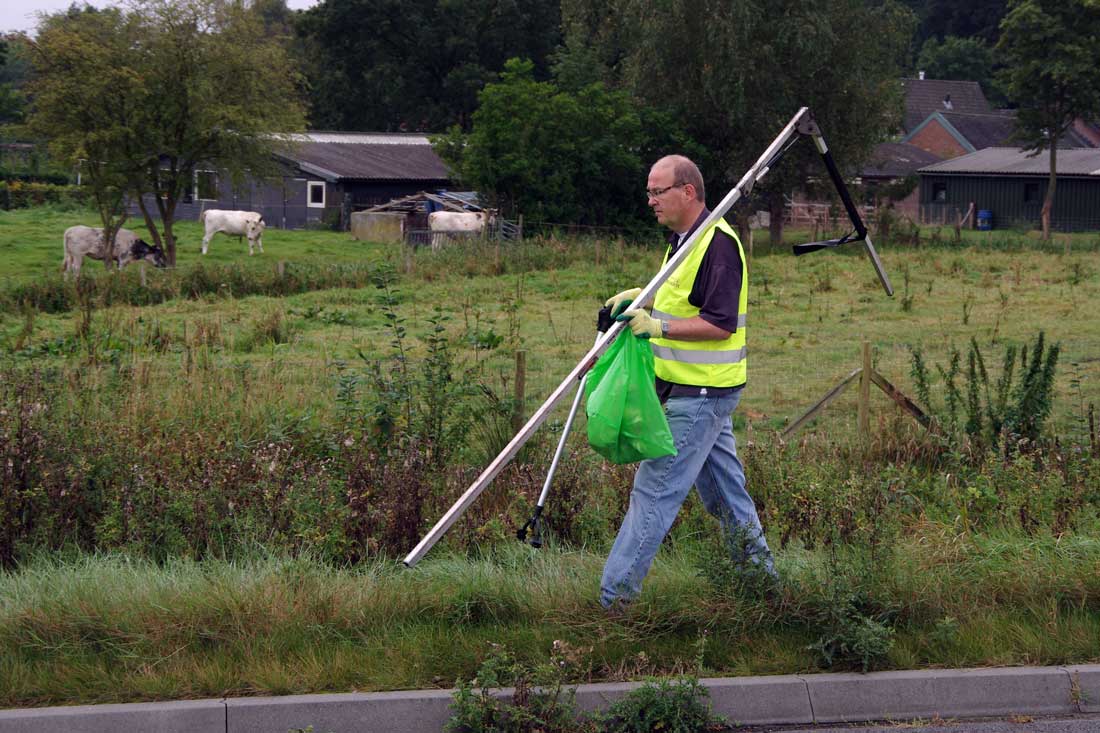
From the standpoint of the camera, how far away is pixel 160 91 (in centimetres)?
2961

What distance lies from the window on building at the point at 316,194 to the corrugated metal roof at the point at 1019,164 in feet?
96.2

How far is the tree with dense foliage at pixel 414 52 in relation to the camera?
66.7 meters

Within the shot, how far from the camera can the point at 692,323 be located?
5.51 metres

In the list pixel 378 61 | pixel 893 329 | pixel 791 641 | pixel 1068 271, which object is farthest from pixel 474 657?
pixel 378 61

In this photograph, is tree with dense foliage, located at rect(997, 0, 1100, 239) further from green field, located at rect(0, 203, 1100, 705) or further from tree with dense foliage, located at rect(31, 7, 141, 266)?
green field, located at rect(0, 203, 1100, 705)

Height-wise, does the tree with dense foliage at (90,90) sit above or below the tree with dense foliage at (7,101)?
below

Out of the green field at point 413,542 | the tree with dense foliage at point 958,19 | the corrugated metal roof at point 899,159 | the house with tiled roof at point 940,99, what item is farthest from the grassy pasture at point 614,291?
the tree with dense foliage at point 958,19

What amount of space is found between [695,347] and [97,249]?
87.2 feet

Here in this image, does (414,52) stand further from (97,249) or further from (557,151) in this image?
(97,249)

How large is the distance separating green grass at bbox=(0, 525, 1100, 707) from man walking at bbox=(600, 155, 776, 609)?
10.0 inches

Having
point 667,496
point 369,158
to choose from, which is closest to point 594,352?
point 667,496

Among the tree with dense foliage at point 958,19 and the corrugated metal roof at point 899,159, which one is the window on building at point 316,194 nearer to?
the corrugated metal roof at point 899,159

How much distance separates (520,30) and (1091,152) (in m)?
29.5

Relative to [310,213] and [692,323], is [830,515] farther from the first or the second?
[310,213]
